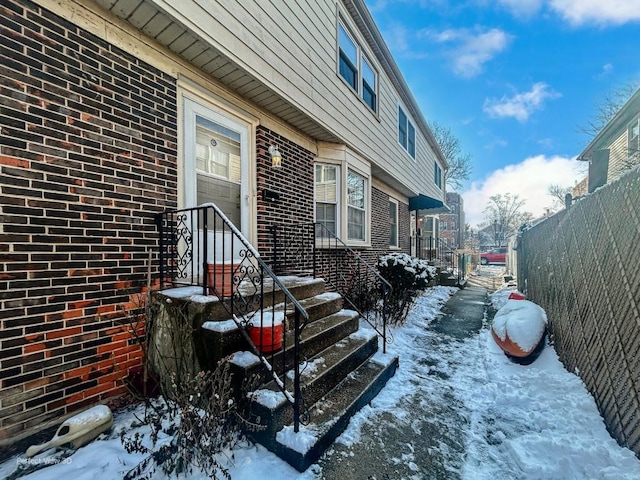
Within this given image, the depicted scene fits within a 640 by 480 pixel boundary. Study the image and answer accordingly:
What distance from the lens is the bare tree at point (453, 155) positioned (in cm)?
2317

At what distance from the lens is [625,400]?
2186 millimetres

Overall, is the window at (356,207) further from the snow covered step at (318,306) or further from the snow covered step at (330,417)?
the snow covered step at (330,417)

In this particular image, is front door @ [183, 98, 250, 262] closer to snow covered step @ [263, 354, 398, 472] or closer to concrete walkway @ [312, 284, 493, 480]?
snow covered step @ [263, 354, 398, 472]

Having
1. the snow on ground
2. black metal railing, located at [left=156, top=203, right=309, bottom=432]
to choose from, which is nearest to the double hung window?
black metal railing, located at [left=156, top=203, right=309, bottom=432]

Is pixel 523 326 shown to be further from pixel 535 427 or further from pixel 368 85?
pixel 368 85

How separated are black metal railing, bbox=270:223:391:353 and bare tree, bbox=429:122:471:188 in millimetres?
20466

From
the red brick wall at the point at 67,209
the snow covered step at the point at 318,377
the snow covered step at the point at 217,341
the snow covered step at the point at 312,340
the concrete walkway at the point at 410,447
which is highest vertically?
the red brick wall at the point at 67,209

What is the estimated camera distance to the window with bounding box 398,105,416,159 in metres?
9.12

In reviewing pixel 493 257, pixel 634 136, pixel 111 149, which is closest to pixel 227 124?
pixel 111 149

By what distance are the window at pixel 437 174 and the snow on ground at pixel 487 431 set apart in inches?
437

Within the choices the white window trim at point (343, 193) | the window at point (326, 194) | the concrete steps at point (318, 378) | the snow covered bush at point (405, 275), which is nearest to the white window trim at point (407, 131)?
the white window trim at point (343, 193)

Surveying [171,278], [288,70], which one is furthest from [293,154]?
[171,278]

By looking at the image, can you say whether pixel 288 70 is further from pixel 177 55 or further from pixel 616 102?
pixel 616 102

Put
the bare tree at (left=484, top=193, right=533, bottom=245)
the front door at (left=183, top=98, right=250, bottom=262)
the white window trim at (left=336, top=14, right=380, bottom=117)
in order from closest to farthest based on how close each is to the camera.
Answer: the front door at (left=183, top=98, right=250, bottom=262), the white window trim at (left=336, top=14, right=380, bottom=117), the bare tree at (left=484, top=193, right=533, bottom=245)
